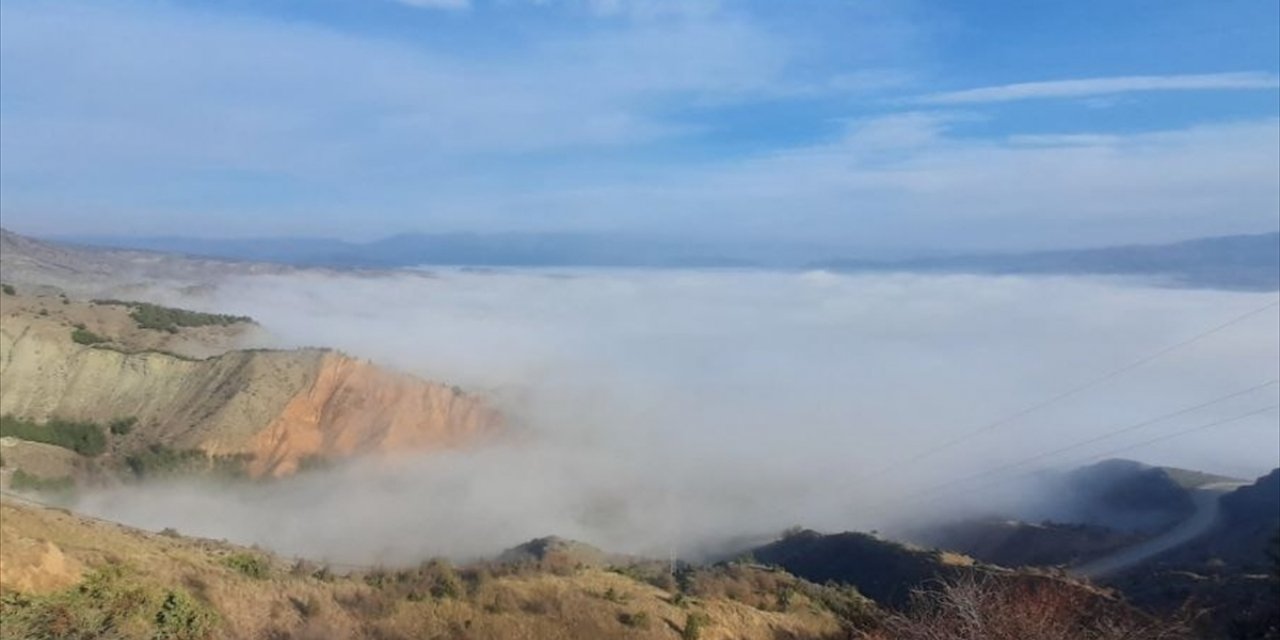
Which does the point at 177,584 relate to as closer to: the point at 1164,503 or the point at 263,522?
the point at 263,522

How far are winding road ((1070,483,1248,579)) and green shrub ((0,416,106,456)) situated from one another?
48705 mm

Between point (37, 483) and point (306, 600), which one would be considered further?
point (37, 483)

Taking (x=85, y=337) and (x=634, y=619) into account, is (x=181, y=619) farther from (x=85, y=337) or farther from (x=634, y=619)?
(x=85, y=337)

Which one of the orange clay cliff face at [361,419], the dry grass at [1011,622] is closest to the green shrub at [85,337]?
the orange clay cliff face at [361,419]

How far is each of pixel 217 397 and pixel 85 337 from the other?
982 cm

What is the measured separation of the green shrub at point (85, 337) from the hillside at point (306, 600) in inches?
1884

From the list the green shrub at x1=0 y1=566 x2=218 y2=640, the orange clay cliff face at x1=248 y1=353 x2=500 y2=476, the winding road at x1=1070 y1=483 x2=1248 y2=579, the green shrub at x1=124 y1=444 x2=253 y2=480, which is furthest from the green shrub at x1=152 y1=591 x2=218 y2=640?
the orange clay cliff face at x1=248 y1=353 x2=500 y2=476

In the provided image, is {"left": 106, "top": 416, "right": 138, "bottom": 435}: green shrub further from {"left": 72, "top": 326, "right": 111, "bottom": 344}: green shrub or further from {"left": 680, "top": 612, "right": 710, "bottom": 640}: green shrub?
{"left": 680, "top": 612, "right": 710, "bottom": 640}: green shrub

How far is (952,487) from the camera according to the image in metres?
81.2

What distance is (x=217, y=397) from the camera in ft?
215

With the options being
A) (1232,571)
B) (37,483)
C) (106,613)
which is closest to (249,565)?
(106,613)

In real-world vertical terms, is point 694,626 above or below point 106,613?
below

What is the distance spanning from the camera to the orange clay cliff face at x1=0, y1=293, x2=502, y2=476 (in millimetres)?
62719

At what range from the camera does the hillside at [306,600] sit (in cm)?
1563
